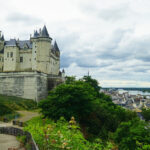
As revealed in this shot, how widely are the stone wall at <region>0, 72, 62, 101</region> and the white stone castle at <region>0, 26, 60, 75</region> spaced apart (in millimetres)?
5772

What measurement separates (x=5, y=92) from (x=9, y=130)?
95.9 feet

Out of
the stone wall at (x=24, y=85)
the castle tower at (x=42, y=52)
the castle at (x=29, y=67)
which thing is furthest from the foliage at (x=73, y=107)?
the castle tower at (x=42, y=52)

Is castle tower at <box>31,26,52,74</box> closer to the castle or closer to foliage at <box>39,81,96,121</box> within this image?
the castle

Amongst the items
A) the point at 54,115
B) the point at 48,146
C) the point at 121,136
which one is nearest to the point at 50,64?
the point at 54,115

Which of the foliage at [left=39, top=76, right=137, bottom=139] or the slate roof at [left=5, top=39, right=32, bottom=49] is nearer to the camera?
the foliage at [left=39, top=76, right=137, bottom=139]

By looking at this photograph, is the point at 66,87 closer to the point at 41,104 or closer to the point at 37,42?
the point at 41,104

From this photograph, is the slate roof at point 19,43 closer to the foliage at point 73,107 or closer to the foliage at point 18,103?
the foliage at point 18,103

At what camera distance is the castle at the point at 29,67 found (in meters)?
43.9

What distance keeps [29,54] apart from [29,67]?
3793mm

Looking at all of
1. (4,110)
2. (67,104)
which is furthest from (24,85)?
(67,104)

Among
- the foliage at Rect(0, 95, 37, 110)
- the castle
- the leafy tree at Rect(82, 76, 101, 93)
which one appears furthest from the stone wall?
the leafy tree at Rect(82, 76, 101, 93)

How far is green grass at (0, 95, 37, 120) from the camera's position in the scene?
97.6ft

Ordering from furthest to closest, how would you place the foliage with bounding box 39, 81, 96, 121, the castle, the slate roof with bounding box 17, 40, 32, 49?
the slate roof with bounding box 17, 40, 32, 49
the castle
the foliage with bounding box 39, 81, 96, 121

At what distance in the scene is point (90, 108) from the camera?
26797 millimetres
